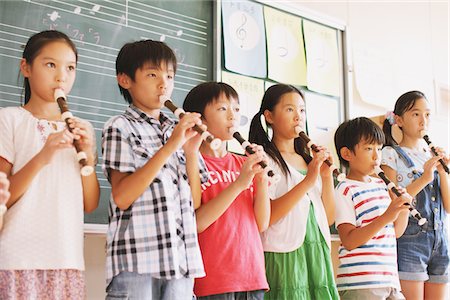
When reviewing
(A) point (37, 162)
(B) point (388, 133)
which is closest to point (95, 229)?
(A) point (37, 162)

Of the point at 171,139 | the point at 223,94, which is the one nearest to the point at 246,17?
the point at 223,94

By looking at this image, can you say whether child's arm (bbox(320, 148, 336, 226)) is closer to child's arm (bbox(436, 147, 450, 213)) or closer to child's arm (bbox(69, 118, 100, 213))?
child's arm (bbox(436, 147, 450, 213))

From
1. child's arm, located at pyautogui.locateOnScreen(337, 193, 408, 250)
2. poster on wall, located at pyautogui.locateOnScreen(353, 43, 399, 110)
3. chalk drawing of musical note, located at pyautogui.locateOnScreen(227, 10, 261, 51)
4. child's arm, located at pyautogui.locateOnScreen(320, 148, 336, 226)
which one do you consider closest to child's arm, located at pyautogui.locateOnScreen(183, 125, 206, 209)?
child's arm, located at pyautogui.locateOnScreen(320, 148, 336, 226)

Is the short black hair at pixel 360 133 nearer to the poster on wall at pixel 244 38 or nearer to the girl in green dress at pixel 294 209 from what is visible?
the girl in green dress at pixel 294 209

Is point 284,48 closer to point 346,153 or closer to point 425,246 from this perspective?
point 346,153

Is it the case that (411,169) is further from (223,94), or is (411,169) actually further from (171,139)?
(171,139)

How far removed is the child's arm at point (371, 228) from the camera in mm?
1913

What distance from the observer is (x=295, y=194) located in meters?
1.73

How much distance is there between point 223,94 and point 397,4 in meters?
2.04

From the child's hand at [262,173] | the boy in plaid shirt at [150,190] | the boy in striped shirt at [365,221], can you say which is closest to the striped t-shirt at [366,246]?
the boy in striped shirt at [365,221]

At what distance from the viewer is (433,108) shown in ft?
11.1

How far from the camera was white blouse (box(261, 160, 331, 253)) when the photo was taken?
69.5 inches

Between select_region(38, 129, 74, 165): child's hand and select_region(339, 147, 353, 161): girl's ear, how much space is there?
3.80ft

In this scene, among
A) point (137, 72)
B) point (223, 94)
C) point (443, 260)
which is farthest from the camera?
point (443, 260)
